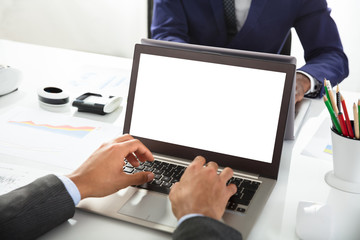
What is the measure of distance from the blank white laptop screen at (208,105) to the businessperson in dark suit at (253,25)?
2.29 ft

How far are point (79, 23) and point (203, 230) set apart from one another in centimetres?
318

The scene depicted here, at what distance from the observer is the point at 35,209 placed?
771mm

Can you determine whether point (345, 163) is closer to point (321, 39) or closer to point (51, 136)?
point (51, 136)

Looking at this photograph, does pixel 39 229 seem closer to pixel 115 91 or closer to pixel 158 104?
pixel 158 104

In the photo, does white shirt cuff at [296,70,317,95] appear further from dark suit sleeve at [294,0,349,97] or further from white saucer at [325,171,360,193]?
white saucer at [325,171,360,193]

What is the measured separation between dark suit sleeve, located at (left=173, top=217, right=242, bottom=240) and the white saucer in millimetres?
347

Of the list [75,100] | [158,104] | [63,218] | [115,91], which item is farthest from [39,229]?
[115,91]

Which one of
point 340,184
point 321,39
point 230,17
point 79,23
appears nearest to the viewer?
point 340,184

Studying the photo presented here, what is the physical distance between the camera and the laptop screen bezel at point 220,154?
37.1 inches

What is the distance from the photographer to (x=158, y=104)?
105 centimetres

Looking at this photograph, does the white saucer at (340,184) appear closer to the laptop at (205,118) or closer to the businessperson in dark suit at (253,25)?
the laptop at (205,118)

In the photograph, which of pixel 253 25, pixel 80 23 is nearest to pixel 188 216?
pixel 253 25

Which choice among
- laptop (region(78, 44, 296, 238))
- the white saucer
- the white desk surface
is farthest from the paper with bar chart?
the white saucer

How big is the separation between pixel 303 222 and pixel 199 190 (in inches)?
7.9
